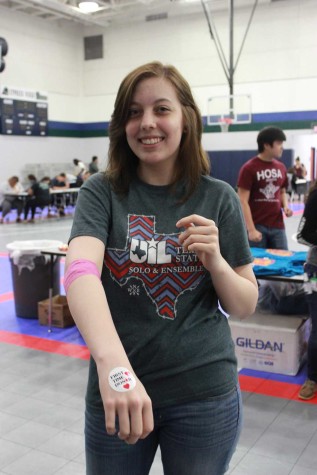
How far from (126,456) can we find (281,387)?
9.11 feet

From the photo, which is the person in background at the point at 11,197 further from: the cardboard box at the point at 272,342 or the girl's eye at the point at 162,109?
the girl's eye at the point at 162,109

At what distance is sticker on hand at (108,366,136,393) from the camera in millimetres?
897

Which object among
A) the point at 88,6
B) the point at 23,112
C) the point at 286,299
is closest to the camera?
the point at 286,299

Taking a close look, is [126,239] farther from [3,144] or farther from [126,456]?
[3,144]

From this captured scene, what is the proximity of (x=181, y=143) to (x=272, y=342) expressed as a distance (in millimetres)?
3007

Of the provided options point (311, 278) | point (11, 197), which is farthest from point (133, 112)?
point (11, 197)

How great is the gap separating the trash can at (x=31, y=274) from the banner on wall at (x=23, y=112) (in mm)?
13449

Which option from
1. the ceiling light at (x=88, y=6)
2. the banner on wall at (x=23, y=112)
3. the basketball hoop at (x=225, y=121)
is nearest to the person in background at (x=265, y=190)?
the basketball hoop at (x=225, y=121)

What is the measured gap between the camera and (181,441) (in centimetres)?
118

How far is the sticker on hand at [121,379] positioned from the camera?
2.94 ft

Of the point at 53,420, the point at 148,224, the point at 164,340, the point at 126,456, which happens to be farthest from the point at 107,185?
the point at 53,420

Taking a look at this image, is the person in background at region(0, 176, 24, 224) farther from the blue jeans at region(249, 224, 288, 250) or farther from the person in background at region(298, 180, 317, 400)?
the person in background at region(298, 180, 317, 400)

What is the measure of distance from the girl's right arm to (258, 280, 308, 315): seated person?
3340 millimetres

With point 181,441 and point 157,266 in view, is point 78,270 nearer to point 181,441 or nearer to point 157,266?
point 157,266
